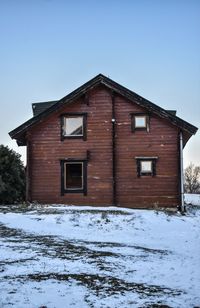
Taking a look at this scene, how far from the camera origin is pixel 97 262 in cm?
923

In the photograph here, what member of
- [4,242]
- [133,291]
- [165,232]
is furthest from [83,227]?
[133,291]

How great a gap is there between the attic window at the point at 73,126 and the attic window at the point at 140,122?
3166 millimetres

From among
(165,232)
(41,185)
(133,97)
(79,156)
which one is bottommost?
(165,232)

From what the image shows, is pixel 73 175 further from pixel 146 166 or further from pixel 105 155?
pixel 146 166

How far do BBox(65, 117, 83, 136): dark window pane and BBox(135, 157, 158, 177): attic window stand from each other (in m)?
4.10

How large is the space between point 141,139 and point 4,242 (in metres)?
13.3

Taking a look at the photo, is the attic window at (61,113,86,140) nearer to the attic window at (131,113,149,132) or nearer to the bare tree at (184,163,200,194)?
the attic window at (131,113,149,132)

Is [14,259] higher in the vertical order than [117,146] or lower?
lower

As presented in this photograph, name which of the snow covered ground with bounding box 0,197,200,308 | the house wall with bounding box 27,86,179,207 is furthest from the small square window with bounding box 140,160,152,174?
the snow covered ground with bounding box 0,197,200,308

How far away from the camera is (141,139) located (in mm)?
22938

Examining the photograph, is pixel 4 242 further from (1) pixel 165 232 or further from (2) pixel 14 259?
(1) pixel 165 232

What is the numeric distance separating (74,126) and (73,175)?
396 centimetres

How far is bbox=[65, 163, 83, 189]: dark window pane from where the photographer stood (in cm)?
2473

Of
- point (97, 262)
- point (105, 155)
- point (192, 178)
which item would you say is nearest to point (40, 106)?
point (105, 155)
